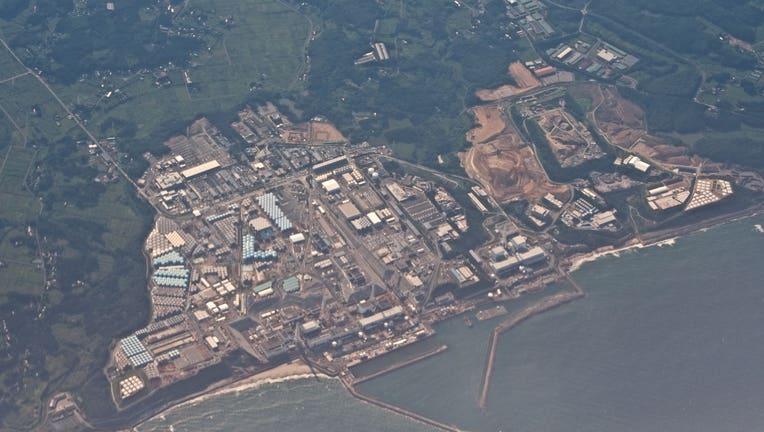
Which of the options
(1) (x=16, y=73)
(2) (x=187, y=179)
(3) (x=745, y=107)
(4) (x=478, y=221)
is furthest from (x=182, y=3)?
(3) (x=745, y=107)

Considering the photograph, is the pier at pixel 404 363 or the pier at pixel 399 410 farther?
the pier at pixel 404 363

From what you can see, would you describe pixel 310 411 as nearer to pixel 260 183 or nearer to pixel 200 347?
pixel 200 347

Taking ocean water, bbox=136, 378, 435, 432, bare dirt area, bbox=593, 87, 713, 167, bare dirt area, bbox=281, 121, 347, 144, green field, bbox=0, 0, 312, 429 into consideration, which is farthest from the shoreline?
green field, bbox=0, 0, 312, 429

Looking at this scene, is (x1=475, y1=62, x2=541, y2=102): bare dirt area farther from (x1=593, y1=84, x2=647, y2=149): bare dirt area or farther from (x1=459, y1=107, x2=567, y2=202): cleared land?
(x1=593, y1=84, x2=647, y2=149): bare dirt area

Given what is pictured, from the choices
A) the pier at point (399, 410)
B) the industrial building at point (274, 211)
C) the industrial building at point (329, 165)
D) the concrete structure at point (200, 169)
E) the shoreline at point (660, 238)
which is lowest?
the pier at point (399, 410)

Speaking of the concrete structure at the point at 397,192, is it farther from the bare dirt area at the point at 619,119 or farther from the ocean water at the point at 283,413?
the bare dirt area at the point at 619,119

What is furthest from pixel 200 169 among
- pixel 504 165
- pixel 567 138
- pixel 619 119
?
pixel 619 119

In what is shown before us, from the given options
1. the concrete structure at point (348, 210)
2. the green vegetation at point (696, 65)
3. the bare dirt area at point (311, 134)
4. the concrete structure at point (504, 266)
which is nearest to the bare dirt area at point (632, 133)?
the green vegetation at point (696, 65)
